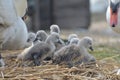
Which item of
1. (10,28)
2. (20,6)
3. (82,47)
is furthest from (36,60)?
(20,6)

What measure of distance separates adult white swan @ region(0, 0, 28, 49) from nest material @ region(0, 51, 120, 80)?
1.49 feet

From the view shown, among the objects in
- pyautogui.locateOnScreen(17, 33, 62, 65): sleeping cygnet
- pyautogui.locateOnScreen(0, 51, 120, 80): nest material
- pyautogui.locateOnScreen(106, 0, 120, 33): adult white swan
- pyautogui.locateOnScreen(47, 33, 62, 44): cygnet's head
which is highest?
pyautogui.locateOnScreen(106, 0, 120, 33): adult white swan

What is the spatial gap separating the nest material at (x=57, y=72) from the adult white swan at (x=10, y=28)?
1.49 ft

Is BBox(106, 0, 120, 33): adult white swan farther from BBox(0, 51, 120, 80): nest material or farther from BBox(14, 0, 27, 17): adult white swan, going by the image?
BBox(14, 0, 27, 17): adult white swan

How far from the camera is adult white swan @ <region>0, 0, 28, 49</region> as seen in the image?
4967mm

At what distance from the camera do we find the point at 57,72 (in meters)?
4.32

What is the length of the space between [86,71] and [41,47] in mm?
527

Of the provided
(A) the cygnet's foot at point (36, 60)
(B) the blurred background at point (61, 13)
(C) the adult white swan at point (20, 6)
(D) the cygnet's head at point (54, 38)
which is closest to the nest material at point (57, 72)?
(A) the cygnet's foot at point (36, 60)

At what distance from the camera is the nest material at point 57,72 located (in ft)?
13.7

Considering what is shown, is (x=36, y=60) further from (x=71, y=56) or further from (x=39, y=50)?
(x=71, y=56)

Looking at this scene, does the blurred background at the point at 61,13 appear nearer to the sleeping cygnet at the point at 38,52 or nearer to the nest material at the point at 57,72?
the sleeping cygnet at the point at 38,52

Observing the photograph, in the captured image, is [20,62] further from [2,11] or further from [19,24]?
[19,24]

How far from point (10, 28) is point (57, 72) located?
1227 mm

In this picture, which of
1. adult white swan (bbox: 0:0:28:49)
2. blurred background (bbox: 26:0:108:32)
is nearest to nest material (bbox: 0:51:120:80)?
adult white swan (bbox: 0:0:28:49)
